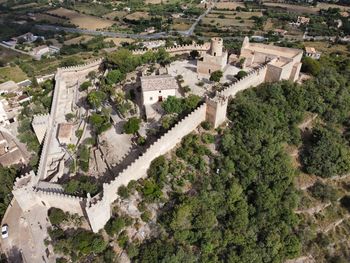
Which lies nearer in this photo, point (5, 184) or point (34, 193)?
point (34, 193)

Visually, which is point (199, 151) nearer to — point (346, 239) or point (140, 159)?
point (140, 159)

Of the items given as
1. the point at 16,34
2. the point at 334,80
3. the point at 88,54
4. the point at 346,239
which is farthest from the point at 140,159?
the point at 16,34

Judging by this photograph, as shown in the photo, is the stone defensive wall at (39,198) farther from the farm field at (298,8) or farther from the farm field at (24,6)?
the farm field at (24,6)

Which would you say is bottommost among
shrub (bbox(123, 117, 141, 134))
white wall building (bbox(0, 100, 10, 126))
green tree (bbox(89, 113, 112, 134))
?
white wall building (bbox(0, 100, 10, 126))

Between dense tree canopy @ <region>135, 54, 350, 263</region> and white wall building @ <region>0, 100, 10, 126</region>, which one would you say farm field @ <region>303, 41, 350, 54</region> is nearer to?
dense tree canopy @ <region>135, 54, 350, 263</region>

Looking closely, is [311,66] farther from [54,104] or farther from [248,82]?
[54,104]

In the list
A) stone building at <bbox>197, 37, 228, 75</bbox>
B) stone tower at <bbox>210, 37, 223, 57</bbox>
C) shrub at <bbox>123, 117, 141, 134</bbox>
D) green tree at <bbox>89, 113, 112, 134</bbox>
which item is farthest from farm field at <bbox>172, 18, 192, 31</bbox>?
shrub at <bbox>123, 117, 141, 134</bbox>
